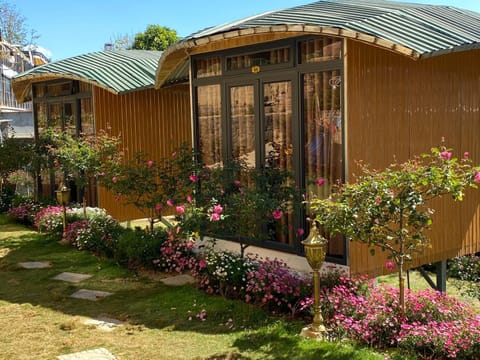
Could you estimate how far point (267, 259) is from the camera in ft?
21.5

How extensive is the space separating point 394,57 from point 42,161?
817 cm

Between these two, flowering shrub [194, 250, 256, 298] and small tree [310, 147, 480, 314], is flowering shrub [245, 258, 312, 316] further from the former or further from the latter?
small tree [310, 147, 480, 314]

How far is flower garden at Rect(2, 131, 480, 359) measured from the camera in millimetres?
4957

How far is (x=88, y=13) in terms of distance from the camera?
124ft

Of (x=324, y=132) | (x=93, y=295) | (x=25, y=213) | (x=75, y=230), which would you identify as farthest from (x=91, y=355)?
(x=25, y=213)

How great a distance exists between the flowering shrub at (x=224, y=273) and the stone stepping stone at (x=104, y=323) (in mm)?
1171

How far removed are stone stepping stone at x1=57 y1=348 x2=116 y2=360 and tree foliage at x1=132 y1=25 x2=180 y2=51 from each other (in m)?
27.9

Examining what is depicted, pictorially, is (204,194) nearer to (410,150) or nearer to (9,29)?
(410,150)

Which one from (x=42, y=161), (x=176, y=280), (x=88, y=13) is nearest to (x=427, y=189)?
(x=176, y=280)

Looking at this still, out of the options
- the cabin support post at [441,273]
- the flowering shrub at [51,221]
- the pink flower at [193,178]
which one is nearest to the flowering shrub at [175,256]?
the pink flower at [193,178]

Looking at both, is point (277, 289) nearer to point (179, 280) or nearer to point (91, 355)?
point (91, 355)

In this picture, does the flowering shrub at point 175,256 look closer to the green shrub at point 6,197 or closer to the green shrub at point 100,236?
the green shrub at point 100,236

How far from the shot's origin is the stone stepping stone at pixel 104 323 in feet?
19.4

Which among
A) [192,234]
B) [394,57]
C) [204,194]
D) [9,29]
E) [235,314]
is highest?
[9,29]
